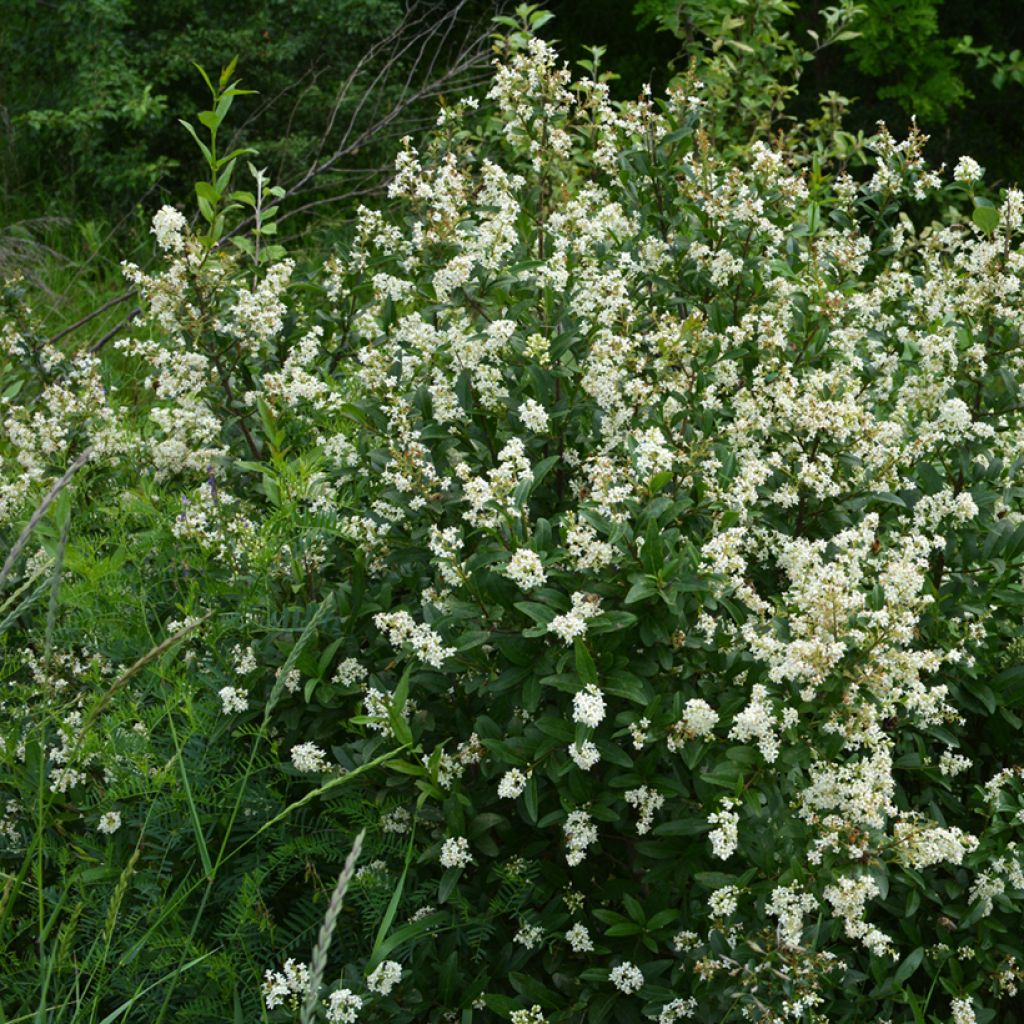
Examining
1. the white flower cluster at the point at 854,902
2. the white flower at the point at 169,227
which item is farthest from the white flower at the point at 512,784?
the white flower at the point at 169,227

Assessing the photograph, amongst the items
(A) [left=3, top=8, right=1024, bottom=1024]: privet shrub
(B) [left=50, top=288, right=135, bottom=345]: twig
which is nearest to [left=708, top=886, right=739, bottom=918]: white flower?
(A) [left=3, top=8, right=1024, bottom=1024]: privet shrub

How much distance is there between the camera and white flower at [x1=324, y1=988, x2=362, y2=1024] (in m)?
2.17

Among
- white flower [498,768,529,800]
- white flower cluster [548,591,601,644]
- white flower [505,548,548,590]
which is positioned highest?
white flower [505,548,548,590]

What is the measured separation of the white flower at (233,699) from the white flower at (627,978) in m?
0.86

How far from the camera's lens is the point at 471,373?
2725mm

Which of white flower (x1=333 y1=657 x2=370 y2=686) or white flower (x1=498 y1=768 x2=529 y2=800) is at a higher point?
white flower (x1=498 y1=768 x2=529 y2=800)

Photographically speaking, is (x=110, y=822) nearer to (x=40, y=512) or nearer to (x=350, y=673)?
(x=350, y=673)

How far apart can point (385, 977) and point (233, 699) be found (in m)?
0.62

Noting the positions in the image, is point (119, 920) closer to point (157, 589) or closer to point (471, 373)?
point (157, 589)

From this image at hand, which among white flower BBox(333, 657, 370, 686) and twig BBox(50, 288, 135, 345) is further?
twig BBox(50, 288, 135, 345)

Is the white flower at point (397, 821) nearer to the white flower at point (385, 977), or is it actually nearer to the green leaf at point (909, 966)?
the white flower at point (385, 977)

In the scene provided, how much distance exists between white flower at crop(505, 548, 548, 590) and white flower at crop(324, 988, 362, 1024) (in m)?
0.75

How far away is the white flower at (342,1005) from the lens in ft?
A: 7.13

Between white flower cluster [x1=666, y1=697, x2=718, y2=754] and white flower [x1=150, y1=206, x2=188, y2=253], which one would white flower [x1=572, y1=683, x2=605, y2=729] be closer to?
white flower cluster [x1=666, y1=697, x2=718, y2=754]
